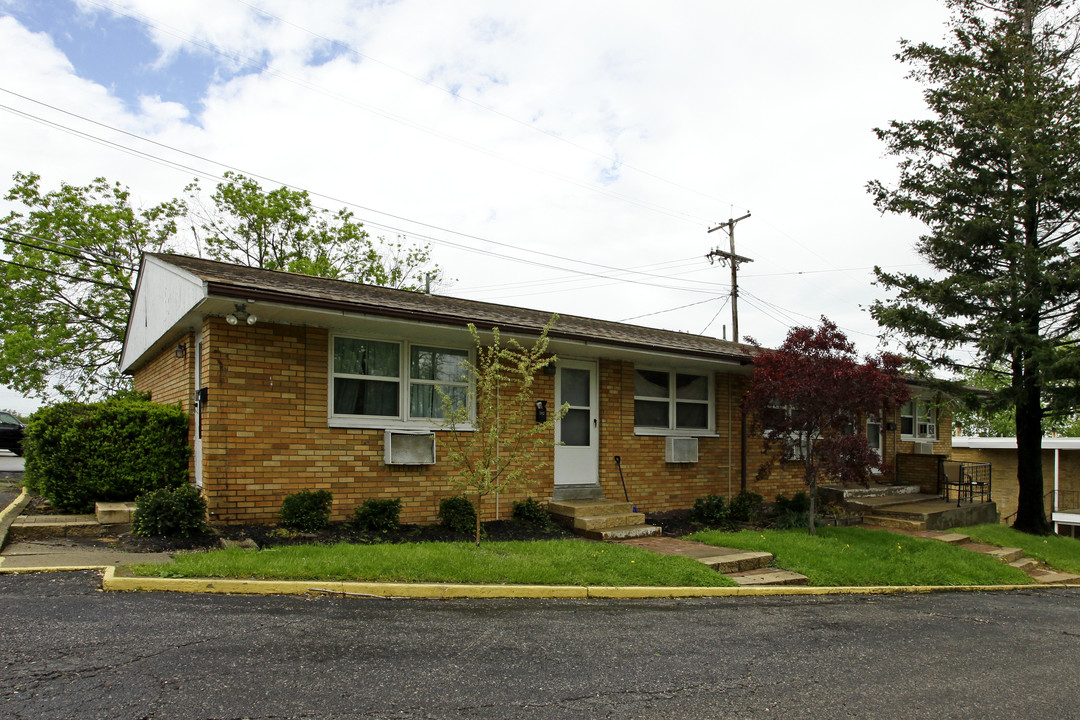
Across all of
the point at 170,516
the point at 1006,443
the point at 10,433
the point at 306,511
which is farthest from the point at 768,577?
the point at 10,433

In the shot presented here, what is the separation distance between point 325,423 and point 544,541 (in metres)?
3.20

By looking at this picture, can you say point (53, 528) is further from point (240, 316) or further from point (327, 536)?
point (240, 316)

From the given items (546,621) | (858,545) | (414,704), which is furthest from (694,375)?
(414,704)

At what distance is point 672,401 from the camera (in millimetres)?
12602

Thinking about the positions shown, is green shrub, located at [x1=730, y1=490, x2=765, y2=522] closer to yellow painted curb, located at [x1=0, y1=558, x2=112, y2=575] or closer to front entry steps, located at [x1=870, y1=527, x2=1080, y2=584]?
front entry steps, located at [x1=870, y1=527, x2=1080, y2=584]

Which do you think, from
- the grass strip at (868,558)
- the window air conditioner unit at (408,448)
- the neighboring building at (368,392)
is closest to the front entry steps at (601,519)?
the neighboring building at (368,392)

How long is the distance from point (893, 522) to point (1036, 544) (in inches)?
97.6

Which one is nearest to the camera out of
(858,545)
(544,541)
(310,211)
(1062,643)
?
(1062,643)

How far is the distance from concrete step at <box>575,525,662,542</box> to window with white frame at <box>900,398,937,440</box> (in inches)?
456

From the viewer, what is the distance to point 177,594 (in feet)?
18.9

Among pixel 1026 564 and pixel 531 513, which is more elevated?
pixel 531 513

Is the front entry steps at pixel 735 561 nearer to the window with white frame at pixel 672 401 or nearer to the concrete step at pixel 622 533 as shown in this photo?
the concrete step at pixel 622 533

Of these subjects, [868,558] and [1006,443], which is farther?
[1006,443]

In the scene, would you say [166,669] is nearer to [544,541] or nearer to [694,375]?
[544,541]
